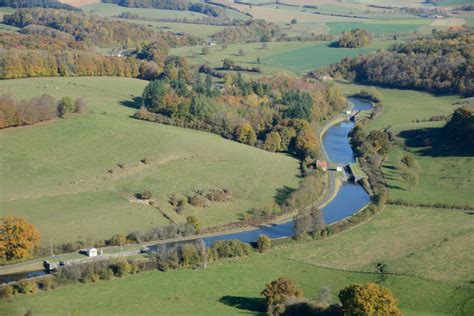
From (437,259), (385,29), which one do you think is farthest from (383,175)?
(385,29)

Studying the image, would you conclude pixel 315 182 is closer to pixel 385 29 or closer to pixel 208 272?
pixel 208 272

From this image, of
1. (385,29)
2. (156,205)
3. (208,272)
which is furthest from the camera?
(385,29)

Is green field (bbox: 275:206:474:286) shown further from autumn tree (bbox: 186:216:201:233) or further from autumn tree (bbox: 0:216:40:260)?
autumn tree (bbox: 0:216:40:260)

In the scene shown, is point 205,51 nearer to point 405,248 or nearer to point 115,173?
point 115,173

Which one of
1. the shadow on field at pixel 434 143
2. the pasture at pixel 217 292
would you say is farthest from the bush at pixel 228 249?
the shadow on field at pixel 434 143

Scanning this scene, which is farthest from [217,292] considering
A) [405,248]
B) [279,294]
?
[405,248]
